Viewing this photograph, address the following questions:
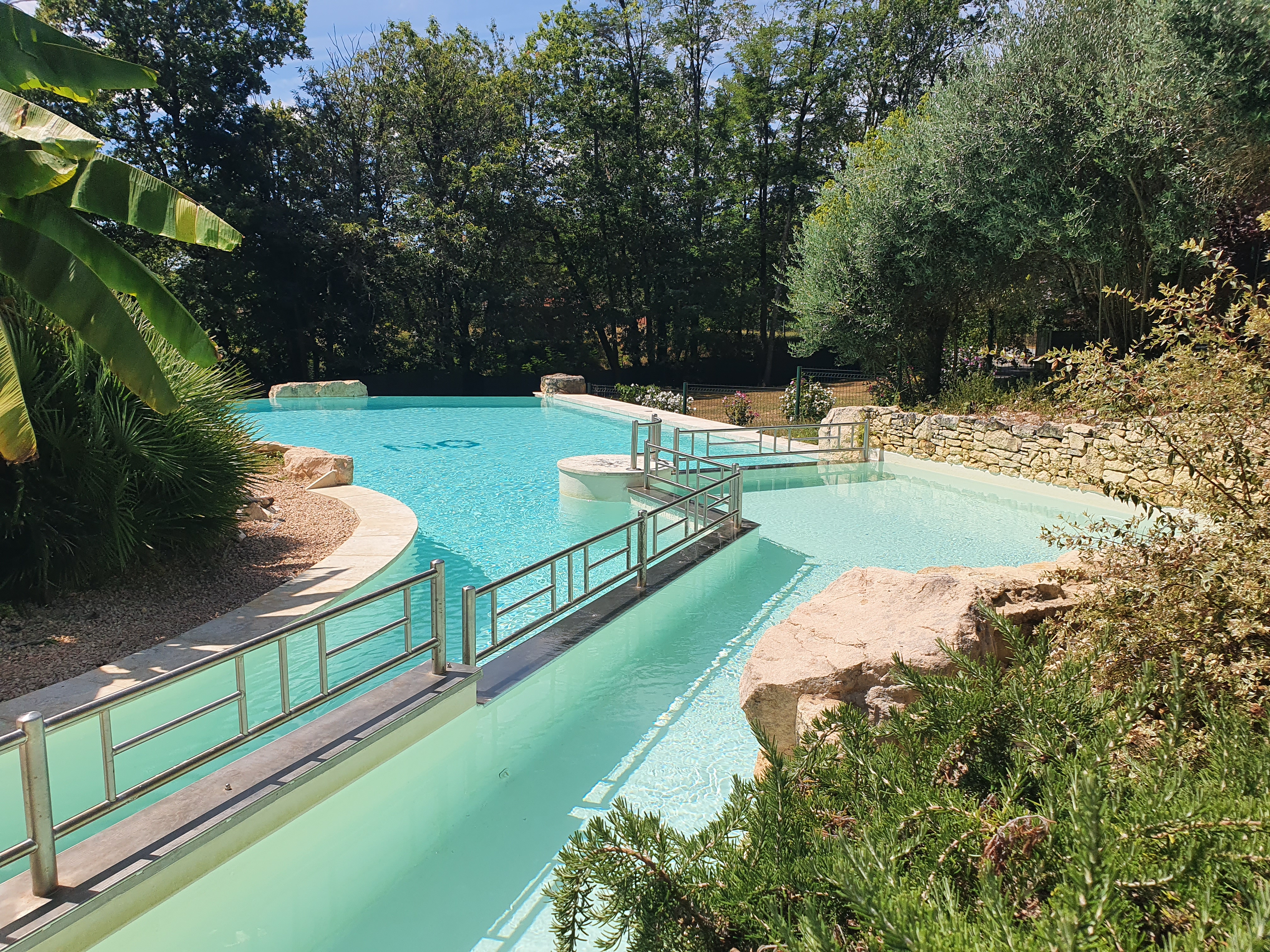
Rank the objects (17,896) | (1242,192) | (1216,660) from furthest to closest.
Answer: (1242,192)
(1216,660)
(17,896)

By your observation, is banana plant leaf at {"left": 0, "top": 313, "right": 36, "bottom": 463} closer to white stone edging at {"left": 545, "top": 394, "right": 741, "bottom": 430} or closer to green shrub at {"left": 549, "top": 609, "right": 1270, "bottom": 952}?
green shrub at {"left": 549, "top": 609, "right": 1270, "bottom": 952}

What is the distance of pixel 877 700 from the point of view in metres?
4.35

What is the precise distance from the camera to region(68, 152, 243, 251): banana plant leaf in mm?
5633

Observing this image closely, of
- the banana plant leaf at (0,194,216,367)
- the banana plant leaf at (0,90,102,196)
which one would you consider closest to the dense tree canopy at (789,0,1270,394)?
the banana plant leaf at (0,194,216,367)

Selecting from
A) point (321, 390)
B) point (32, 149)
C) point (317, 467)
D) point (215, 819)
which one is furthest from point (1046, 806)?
point (321, 390)

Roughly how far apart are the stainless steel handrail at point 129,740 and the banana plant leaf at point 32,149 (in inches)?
131

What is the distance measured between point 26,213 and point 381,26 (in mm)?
28538

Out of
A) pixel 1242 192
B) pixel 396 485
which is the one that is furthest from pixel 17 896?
pixel 1242 192

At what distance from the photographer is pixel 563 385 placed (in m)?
27.7

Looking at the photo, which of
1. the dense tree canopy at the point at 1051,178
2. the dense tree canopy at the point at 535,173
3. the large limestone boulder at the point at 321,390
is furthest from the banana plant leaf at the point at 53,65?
the large limestone boulder at the point at 321,390

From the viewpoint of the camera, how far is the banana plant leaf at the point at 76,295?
17.4 ft

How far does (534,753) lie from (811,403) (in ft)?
53.5

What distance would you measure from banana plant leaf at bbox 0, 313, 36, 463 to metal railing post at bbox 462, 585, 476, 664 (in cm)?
305

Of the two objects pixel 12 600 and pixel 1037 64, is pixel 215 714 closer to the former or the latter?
pixel 12 600
